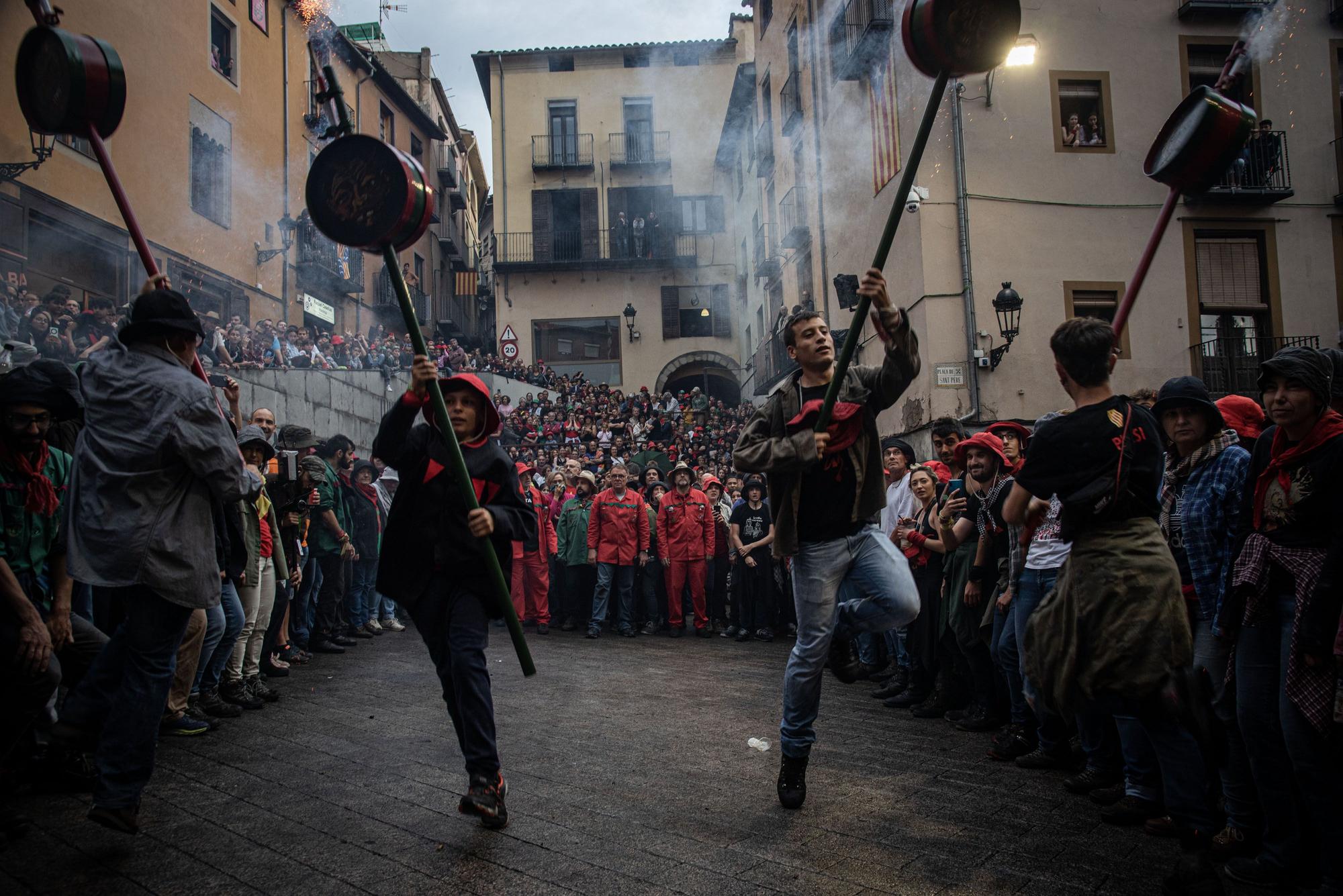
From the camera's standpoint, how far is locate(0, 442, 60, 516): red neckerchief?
3881mm

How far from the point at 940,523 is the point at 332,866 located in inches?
157

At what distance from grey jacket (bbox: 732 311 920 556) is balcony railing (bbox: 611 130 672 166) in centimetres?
3132

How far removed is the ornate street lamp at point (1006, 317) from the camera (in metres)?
13.4

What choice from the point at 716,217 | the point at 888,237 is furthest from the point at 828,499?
the point at 716,217

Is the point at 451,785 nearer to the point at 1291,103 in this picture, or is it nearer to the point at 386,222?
the point at 386,222

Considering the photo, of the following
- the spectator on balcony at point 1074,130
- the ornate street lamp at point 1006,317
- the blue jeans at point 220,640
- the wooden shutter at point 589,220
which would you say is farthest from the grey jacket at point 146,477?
the wooden shutter at point 589,220

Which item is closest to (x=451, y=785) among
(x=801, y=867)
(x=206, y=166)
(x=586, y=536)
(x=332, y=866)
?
(x=332, y=866)

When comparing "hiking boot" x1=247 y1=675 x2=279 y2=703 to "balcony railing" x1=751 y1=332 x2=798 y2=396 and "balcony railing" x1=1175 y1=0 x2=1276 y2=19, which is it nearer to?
"balcony railing" x1=751 y1=332 x2=798 y2=396

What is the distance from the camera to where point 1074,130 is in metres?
14.8

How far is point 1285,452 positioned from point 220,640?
5.40 m

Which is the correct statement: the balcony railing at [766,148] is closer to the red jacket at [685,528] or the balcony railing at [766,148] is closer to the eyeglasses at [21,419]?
the red jacket at [685,528]

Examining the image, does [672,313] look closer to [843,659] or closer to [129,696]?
[843,659]

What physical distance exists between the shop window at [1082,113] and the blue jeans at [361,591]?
11489mm

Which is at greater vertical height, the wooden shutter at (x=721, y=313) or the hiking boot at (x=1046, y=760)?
the wooden shutter at (x=721, y=313)
